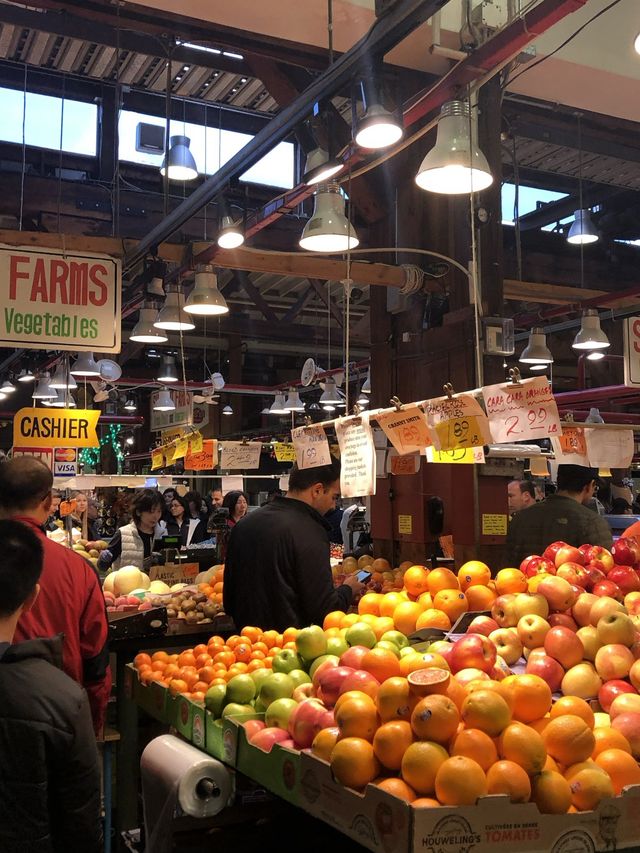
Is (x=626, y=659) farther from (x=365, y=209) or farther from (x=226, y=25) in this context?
(x=365, y=209)

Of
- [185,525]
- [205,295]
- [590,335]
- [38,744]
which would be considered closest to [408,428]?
[205,295]

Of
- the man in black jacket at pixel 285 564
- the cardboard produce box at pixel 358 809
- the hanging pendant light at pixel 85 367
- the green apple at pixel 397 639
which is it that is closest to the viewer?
the cardboard produce box at pixel 358 809

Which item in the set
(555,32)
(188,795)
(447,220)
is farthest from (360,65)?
(188,795)

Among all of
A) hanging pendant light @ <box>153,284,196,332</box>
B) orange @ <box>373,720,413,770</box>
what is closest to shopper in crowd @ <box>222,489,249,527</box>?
hanging pendant light @ <box>153,284,196,332</box>

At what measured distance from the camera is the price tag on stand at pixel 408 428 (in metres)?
4.29

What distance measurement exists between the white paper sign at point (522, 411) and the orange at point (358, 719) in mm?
1592

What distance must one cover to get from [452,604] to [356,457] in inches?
47.1

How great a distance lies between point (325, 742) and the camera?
98.9 inches

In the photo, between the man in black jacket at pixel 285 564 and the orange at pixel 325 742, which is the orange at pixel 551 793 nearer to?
the orange at pixel 325 742

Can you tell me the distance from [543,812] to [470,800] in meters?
0.26

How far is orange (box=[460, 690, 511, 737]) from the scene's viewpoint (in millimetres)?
2328

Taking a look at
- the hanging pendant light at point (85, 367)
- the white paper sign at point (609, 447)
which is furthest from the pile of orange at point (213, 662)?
the hanging pendant light at point (85, 367)

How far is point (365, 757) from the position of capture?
2.34 meters

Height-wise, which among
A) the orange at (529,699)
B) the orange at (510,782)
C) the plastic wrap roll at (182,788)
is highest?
the orange at (529,699)
